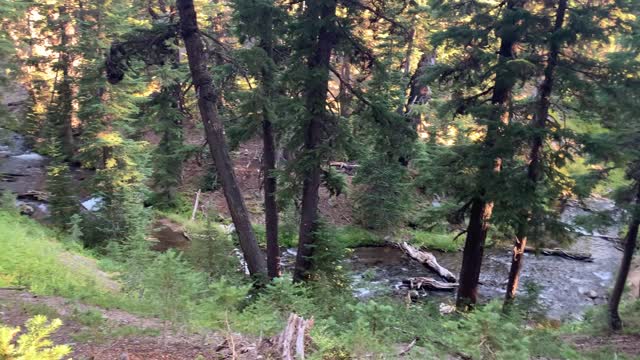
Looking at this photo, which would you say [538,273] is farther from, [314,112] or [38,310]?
[38,310]

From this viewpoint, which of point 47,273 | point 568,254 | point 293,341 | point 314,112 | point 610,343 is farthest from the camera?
point 568,254

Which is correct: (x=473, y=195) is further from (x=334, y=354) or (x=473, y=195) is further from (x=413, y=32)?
(x=413, y=32)

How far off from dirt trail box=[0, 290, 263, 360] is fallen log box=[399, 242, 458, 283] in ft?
47.5

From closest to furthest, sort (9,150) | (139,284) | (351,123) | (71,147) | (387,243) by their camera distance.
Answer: (139,284), (351,123), (387,243), (71,147), (9,150)

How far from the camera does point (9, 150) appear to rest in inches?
1131

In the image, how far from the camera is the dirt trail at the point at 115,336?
5523 mm

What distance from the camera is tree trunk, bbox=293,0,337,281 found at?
Answer: 11.6m

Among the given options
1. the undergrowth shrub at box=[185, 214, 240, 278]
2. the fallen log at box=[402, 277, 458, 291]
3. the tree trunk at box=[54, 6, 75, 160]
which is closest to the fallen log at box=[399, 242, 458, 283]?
the fallen log at box=[402, 277, 458, 291]

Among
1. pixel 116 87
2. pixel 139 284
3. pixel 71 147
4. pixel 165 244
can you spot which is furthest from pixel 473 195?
pixel 71 147

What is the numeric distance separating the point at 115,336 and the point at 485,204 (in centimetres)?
957

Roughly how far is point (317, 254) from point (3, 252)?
670 centimetres

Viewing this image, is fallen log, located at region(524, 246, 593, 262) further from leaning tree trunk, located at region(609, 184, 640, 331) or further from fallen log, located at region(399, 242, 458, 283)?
leaning tree trunk, located at region(609, 184, 640, 331)

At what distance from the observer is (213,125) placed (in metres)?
10.6

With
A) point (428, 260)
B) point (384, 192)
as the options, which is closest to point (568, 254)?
point (428, 260)
